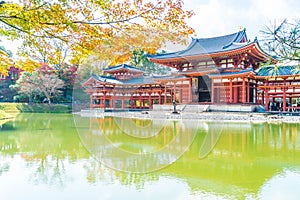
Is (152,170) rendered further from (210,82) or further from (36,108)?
(36,108)

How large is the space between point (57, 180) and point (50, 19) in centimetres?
241

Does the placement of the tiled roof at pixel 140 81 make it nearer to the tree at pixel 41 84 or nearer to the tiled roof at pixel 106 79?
the tiled roof at pixel 106 79

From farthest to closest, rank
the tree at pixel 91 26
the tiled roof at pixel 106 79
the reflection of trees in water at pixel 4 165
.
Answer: the tiled roof at pixel 106 79, the reflection of trees in water at pixel 4 165, the tree at pixel 91 26

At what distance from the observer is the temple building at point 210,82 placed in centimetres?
1670

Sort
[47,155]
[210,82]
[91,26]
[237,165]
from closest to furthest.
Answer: [91,26] < [237,165] < [47,155] < [210,82]

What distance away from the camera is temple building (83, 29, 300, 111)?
16703 mm

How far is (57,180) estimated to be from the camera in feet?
13.8

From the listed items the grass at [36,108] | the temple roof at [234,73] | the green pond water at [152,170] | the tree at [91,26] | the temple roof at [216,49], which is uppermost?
the temple roof at [216,49]

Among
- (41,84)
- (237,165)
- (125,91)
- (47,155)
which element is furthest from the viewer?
(41,84)

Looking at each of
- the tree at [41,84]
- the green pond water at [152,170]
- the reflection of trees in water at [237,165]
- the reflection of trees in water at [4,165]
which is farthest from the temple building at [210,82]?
the reflection of trees in water at [4,165]

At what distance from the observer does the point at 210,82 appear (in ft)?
63.4

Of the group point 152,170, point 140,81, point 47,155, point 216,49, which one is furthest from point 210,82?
point 152,170

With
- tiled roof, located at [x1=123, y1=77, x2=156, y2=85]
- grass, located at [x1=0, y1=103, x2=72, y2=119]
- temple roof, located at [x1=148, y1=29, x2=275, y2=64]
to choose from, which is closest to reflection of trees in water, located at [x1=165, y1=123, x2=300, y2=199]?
temple roof, located at [x1=148, y1=29, x2=275, y2=64]

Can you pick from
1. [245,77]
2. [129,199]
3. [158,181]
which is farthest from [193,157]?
[245,77]
